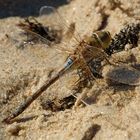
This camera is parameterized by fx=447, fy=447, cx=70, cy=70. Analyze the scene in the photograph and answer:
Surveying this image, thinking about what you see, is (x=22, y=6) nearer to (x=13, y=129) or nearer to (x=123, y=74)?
(x=123, y=74)

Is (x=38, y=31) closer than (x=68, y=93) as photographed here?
No

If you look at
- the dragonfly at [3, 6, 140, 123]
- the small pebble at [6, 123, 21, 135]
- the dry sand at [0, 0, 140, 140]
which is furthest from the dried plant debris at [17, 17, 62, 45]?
the small pebble at [6, 123, 21, 135]

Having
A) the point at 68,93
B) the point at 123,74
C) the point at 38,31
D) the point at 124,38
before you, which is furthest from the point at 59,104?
the point at 38,31

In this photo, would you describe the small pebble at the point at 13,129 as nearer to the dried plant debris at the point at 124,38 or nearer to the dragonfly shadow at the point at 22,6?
the dried plant debris at the point at 124,38

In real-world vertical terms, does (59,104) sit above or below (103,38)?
below

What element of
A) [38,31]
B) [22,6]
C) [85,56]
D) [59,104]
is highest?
[22,6]

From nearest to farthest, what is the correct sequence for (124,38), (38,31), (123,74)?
1. (123,74)
2. (124,38)
3. (38,31)

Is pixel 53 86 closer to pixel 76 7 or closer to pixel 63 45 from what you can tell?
pixel 63 45

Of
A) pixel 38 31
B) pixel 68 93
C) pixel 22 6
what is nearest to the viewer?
pixel 68 93
